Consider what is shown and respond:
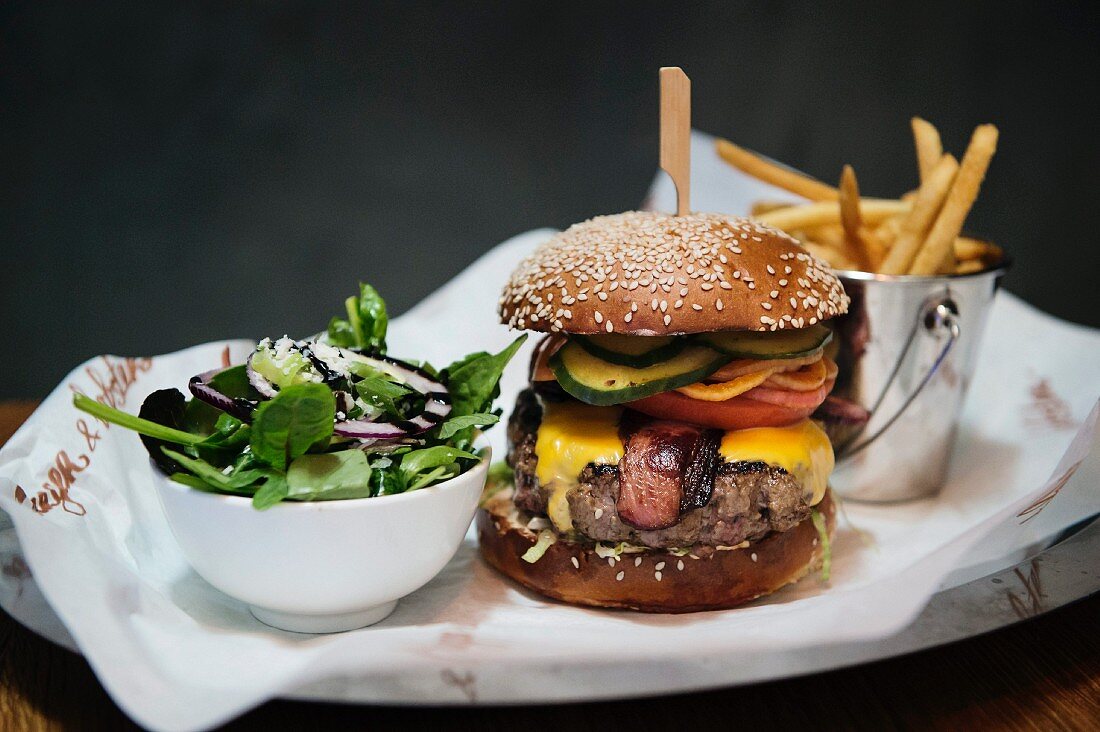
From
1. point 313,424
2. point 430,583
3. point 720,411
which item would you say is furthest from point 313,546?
point 720,411

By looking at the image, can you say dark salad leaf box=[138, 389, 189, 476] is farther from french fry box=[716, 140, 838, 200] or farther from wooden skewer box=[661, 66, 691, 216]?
french fry box=[716, 140, 838, 200]

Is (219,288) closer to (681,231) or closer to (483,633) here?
(681,231)

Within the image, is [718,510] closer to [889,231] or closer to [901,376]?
[901,376]

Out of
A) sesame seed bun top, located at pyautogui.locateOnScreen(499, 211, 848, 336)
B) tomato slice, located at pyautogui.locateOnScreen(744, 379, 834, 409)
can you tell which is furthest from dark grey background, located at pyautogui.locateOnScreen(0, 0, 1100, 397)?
tomato slice, located at pyautogui.locateOnScreen(744, 379, 834, 409)

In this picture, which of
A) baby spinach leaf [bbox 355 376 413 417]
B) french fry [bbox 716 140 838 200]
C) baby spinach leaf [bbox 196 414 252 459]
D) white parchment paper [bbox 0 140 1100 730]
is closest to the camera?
white parchment paper [bbox 0 140 1100 730]

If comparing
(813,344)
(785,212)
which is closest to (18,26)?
(785,212)

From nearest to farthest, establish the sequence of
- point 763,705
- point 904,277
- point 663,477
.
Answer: point 763,705, point 663,477, point 904,277
